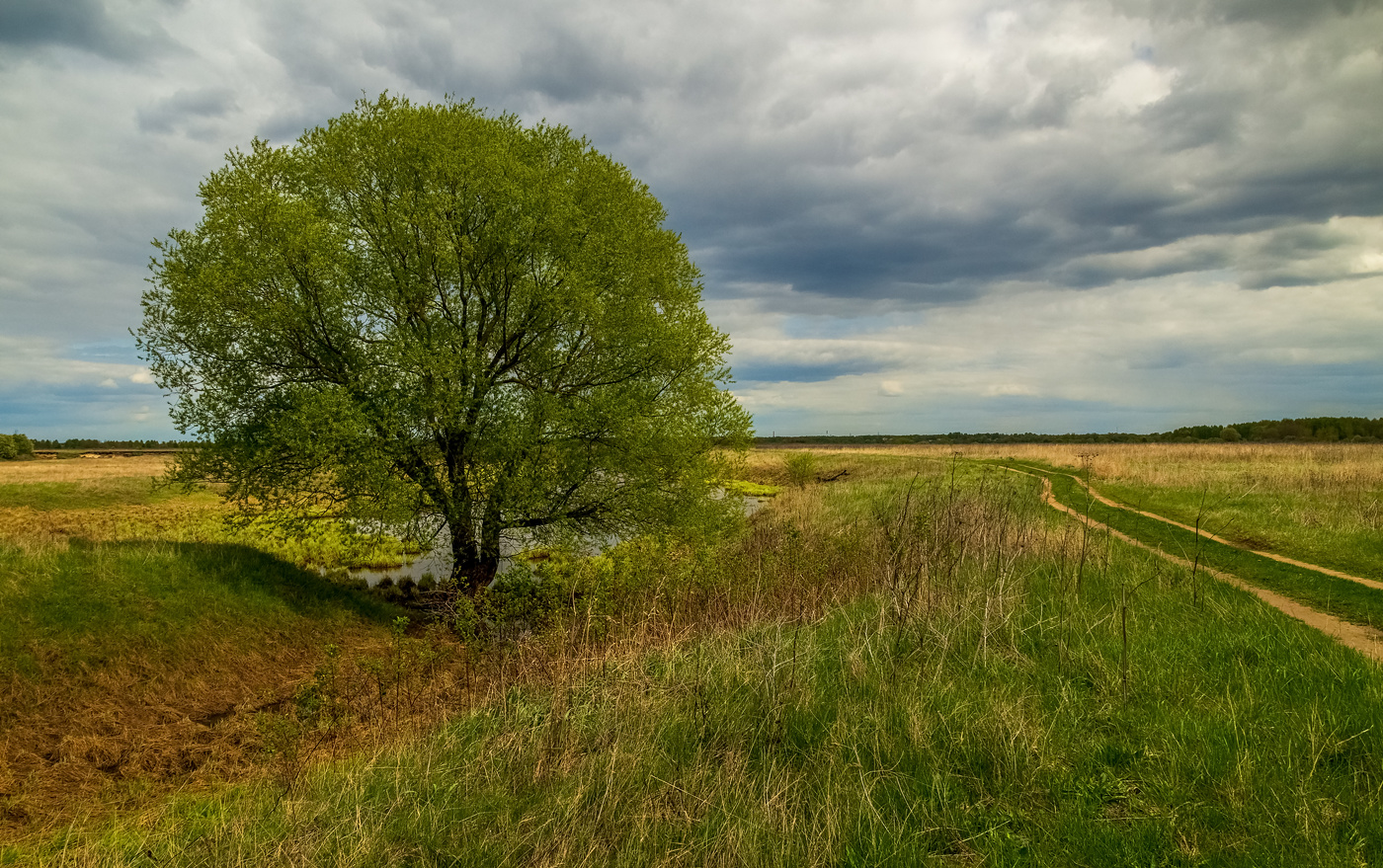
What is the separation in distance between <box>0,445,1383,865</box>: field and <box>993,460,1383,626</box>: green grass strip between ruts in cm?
63

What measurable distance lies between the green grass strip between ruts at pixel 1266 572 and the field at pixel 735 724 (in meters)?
0.63

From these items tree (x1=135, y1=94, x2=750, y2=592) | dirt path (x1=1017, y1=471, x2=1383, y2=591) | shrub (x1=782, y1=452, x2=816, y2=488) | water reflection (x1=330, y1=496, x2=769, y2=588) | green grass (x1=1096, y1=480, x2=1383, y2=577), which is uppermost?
tree (x1=135, y1=94, x2=750, y2=592)

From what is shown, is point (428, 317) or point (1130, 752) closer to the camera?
point (1130, 752)

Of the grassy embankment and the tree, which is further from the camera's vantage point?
the tree

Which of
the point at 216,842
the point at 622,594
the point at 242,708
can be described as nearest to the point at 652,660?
the point at 216,842

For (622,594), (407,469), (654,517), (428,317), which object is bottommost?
(622,594)

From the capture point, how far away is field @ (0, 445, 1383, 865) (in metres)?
5.18

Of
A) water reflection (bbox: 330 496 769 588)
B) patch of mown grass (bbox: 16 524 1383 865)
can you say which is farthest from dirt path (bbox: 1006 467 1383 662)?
water reflection (bbox: 330 496 769 588)

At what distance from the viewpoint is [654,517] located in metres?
18.8

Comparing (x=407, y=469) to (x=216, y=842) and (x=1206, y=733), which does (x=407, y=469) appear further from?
(x=1206, y=733)

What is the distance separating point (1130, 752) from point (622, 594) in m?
11.4

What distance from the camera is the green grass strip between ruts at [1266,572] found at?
1104 cm

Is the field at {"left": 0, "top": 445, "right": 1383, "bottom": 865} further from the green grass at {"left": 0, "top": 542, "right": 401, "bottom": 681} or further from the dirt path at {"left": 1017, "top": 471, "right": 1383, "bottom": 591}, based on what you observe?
the dirt path at {"left": 1017, "top": 471, "right": 1383, "bottom": 591}

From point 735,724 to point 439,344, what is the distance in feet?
42.2
